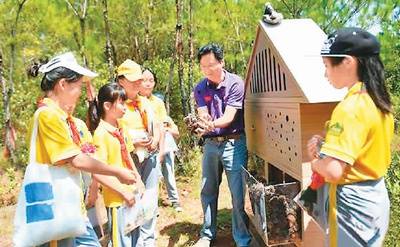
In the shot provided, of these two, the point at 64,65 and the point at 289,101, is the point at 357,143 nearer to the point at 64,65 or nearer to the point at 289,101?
the point at 289,101

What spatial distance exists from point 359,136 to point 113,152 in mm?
1827

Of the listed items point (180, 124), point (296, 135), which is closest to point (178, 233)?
point (296, 135)

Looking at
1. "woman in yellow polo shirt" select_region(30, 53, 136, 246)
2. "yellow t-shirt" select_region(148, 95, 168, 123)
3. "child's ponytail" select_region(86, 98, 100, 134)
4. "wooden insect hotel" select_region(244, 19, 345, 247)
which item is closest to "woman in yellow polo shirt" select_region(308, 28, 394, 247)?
"wooden insect hotel" select_region(244, 19, 345, 247)

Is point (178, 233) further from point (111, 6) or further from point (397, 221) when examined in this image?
point (111, 6)

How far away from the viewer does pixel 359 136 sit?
5.92 feet

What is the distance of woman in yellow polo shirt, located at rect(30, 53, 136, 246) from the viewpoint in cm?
239

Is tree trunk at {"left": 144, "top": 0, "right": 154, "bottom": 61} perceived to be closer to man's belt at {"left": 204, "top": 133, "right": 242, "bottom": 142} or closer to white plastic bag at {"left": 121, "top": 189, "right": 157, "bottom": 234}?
man's belt at {"left": 204, "top": 133, "right": 242, "bottom": 142}

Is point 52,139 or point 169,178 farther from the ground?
point 52,139

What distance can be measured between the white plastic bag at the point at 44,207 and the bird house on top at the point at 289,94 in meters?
1.47

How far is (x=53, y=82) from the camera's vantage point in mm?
2541

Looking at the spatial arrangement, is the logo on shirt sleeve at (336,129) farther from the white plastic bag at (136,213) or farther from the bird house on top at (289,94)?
the white plastic bag at (136,213)

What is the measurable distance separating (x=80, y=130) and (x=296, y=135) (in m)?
1.40

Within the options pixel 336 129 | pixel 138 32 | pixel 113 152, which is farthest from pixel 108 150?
pixel 138 32

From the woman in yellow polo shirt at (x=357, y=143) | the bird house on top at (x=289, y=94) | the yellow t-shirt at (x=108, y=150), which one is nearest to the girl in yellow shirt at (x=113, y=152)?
the yellow t-shirt at (x=108, y=150)
